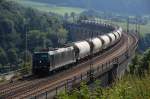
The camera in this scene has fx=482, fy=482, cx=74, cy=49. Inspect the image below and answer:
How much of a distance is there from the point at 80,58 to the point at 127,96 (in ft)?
157

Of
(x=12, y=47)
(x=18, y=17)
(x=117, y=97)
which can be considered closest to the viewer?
(x=117, y=97)

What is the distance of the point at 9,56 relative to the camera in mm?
145125

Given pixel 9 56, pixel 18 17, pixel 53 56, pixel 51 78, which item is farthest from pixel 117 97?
pixel 18 17

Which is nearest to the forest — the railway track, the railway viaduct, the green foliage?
the railway viaduct

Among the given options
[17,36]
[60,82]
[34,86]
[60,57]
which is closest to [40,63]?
[60,57]

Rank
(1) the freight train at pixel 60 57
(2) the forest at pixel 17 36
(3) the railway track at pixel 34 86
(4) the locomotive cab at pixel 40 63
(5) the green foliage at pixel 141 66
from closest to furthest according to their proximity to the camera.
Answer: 1. (5) the green foliage at pixel 141 66
2. (3) the railway track at pixel 34 86
3. (4) the locomotive cab at pixel 40 63
4. (1) the freight train at pixel 60 57
5. (2) the forest at pixel 17 36

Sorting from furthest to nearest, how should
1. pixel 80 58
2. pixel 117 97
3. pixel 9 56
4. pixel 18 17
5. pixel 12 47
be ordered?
pixel 18 17 < pixel 12 47 < pixel 9 56 < pixel 80 58 < pixel 117 97

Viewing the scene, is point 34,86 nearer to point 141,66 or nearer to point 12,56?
point 141,66

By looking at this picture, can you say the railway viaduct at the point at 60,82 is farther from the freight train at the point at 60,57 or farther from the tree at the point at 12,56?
the tree at the point at 12,56

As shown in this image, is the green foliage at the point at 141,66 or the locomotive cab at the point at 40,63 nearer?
the green foliage at the point at 141,66

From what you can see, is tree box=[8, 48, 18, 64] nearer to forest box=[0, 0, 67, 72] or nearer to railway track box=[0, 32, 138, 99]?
forest box=[0, 0, 67, 72]

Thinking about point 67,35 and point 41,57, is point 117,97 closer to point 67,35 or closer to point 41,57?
point 41,57

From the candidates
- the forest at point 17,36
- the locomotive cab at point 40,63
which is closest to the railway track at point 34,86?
the locomotive cab at point 40,63

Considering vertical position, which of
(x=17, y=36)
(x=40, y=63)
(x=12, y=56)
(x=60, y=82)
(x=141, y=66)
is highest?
(x=40, y=63)
